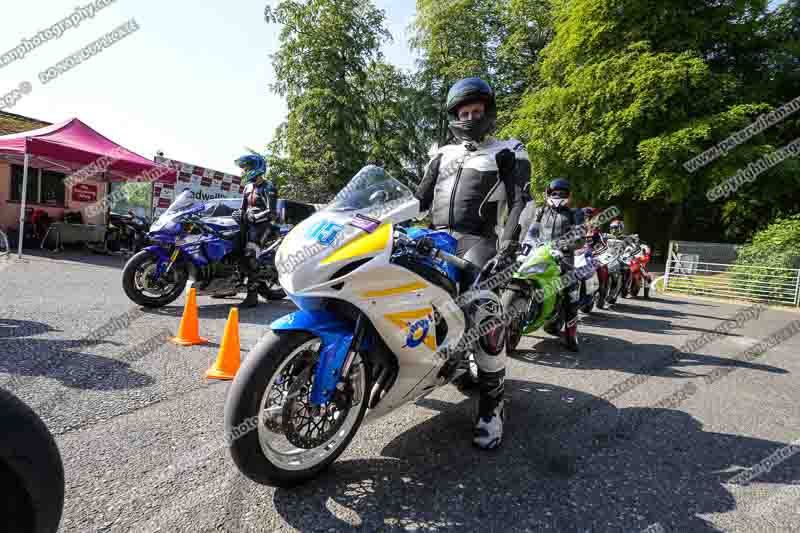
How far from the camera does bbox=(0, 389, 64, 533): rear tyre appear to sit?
118 centimetres

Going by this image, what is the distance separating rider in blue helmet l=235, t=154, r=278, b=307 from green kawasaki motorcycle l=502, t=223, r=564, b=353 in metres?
3.69

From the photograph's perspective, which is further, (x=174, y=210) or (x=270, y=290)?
(x=270, y=290)

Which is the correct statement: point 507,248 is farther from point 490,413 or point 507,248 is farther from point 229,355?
point 229,355

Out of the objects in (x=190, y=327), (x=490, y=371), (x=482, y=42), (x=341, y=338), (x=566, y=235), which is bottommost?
(x=190, y=327)

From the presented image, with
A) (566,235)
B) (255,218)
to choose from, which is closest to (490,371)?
(566,235)

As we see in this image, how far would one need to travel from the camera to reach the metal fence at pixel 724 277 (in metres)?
12.2

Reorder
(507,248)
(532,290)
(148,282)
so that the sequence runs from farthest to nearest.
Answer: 1. (148,282)
2. (532,290)
3. (507,248)

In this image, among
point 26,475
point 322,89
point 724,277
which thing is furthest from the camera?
point 322,89

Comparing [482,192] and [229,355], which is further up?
[482,192]

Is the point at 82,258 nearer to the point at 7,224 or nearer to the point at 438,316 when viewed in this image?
the point at 7,224

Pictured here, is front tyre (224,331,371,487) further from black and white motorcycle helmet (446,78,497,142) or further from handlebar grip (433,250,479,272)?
black and white motorcycle helmet (446,78,497,142)

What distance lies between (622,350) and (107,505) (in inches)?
213

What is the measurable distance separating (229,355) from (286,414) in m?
1.77

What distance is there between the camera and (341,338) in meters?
2.04
